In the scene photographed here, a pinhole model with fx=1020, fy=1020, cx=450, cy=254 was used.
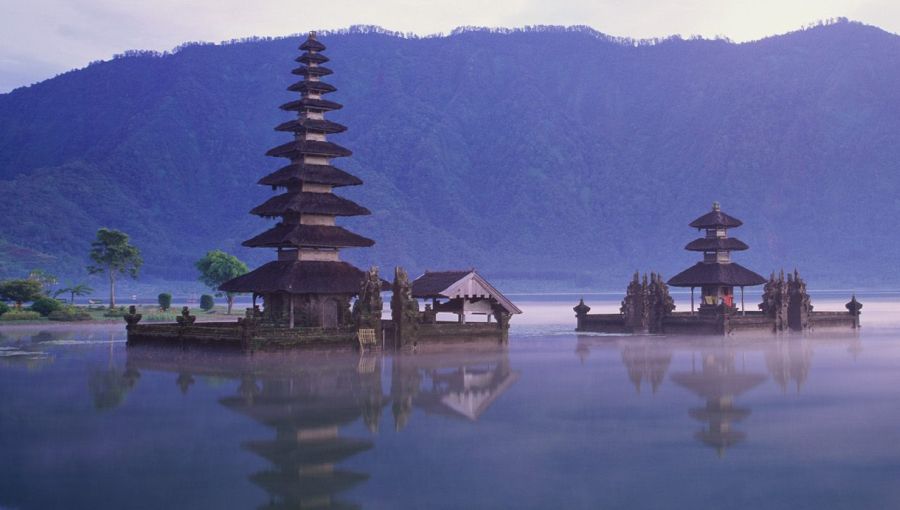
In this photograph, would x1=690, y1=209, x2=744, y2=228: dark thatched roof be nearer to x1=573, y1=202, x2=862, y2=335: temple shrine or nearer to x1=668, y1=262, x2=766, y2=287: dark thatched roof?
x1=573, y1=202, x2=862, y2=335: temple shrine

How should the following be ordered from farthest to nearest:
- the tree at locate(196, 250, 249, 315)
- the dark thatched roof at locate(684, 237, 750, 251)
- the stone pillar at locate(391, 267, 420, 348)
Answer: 1. the tree at locate(196, 250, 249, 315)
2. the dark thatched roof at locate(684, 237, 750, 251)
3. the stone pillar at locate(391, 267, 420, 348)

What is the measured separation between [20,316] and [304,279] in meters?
36.5

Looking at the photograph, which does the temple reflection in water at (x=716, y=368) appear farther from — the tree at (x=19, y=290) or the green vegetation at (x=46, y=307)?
the tree at (x=19, y=290)

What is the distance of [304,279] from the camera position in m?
43.6

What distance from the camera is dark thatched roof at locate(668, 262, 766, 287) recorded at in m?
60.6

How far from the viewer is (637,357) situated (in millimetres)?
41406

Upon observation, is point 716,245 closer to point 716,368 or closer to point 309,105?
point 309,105

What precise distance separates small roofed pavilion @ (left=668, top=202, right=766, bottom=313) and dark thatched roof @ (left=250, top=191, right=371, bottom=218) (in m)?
23.3

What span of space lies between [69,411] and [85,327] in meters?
48.6

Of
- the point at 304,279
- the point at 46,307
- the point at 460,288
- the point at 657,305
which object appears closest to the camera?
the point at 304,279

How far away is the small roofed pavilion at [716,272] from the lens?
2400 inches

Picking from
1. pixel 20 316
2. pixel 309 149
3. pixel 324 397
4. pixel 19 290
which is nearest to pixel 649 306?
pixel 309 149

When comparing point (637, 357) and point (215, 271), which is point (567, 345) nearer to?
point (637, 357)

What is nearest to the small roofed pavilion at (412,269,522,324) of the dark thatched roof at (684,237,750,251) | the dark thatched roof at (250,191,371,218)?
the dark thatched roof at (250,191,371,218)
